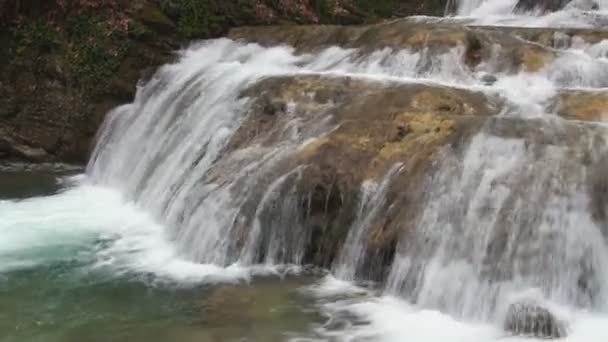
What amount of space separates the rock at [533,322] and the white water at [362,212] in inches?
4.0

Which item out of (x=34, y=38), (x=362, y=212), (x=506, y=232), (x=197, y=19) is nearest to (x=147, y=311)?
(x=362, y=212)

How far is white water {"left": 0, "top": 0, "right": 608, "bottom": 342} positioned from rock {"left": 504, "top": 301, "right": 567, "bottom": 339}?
0.10 meters

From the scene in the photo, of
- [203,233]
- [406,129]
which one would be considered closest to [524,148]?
[406,129]

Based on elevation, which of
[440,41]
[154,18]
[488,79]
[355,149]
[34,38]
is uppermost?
[154,18]

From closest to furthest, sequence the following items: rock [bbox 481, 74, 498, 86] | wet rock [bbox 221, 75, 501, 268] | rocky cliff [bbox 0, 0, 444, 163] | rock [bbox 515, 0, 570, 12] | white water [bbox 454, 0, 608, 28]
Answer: wet rock [bbox 221, 75, 501, 268]
rock [bbox 481, 74, 498, 86]
white water [bbox 454, 0, 608, 28]
rocky cliff [bbox 0, 0, 444, 163]
rock [bbox 515, 0, 570, 12]

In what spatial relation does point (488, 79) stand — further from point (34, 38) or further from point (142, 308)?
point (34, 38)

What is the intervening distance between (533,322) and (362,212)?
6.91 feet

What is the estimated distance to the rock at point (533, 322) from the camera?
18.1 feet

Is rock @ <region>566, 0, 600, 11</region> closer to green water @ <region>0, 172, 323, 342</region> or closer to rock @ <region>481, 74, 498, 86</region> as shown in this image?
rock @ <region>481, 74, 498, 86</region>

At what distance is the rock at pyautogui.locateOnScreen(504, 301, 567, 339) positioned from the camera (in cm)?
552

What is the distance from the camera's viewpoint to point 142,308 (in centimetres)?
662

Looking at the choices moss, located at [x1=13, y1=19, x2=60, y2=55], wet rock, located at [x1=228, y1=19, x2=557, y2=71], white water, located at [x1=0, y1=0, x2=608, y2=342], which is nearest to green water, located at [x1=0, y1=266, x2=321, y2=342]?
white water, located at [x1=0, y1=0, x2=608, y2=342]

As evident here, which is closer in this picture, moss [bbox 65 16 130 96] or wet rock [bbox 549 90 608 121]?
wet rock [bbox 549 90 608 121]

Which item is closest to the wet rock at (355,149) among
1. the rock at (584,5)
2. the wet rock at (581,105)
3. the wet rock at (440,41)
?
the wet rock at (581,105)
